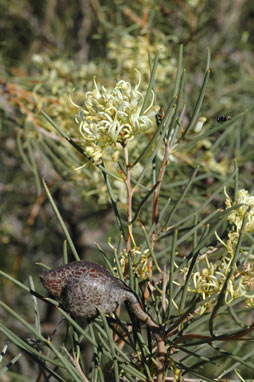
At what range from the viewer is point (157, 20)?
3.70ft

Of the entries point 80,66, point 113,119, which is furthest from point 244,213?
point 80,66

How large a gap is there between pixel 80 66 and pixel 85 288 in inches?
33.9

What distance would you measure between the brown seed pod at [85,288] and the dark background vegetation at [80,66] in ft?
1.70

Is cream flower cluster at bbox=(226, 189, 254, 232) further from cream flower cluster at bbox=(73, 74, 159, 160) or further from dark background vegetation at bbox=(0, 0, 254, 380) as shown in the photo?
dark background vegetation at bbox=(0, 0, 254, 380)

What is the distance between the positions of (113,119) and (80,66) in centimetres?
76

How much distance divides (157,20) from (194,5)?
0.34 ft

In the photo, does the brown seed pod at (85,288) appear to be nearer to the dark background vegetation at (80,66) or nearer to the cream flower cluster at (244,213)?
the cream flower cluster at (244,213)

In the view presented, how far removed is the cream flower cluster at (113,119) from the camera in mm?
354

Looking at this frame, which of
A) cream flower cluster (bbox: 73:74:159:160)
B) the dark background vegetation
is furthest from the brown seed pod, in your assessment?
the dark background vegetation

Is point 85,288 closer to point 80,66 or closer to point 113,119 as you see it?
point 113,119

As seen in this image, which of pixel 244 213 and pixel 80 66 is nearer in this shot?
pixel 244 213

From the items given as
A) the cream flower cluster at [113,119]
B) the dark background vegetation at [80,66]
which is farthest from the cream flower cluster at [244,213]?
the dark background vegetation at [80,66]

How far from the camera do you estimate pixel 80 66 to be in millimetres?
1077

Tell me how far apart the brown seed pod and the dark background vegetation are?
52 cm
